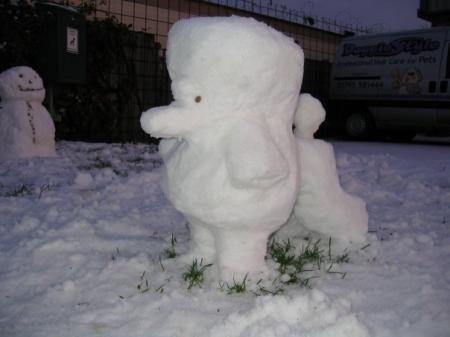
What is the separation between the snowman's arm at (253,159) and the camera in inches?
61.7

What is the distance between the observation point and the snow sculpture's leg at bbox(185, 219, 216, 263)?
6.35 ft

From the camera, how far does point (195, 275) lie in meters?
1.83

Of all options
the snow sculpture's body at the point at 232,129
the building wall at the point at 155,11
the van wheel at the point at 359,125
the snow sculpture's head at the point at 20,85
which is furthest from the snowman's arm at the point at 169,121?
the van wheel at the point at 359,125

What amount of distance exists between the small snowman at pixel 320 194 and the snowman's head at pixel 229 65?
36 cm

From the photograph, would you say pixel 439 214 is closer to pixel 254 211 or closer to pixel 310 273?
pixel 310 273

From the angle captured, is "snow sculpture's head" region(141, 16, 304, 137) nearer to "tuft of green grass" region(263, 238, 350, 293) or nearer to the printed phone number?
"tuft of green grass" region(263, 238, 350, 293)

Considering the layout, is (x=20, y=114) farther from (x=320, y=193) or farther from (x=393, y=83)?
(x=393, y=83)

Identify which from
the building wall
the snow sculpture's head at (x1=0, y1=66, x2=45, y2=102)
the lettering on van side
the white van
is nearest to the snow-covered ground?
the snow sculpture's head at (x1=0, y1=66, x2=45, y2=102)

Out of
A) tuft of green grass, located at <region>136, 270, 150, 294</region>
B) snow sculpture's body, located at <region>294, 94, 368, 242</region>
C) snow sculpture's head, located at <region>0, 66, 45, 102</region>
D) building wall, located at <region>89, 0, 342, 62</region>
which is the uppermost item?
building wall, located at <region>89, 0, 342, 62</region>

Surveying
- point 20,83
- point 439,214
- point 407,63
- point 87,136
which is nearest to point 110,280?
point 439,214

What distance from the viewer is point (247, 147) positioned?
62.6 inches

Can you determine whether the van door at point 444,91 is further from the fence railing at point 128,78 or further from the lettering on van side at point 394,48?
the fence railing at point 128,78

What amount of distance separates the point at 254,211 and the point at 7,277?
38.7 inches

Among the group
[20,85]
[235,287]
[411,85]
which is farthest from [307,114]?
[411,85]
